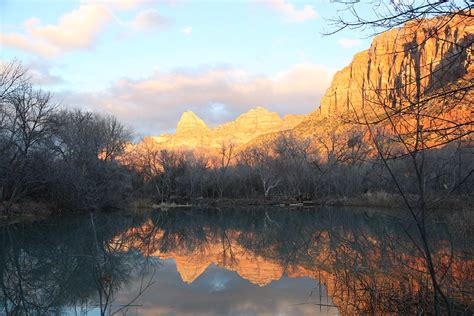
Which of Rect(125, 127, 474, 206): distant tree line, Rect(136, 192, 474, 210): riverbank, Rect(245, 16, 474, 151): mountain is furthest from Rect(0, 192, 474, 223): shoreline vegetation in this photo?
Rect(245, 16, 474, 151): mountain

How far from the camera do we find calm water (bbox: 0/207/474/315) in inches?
280

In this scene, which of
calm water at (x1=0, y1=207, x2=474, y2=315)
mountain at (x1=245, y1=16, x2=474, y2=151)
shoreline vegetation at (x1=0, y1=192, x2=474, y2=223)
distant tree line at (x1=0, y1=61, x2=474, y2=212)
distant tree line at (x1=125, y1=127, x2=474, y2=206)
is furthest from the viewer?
distant tree line at (x1=125, y1=127, x2=474, y2=206)

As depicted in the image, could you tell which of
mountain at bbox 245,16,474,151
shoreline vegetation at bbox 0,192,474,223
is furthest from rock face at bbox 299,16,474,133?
shoreline vegetation at bbox 0,192,474,223

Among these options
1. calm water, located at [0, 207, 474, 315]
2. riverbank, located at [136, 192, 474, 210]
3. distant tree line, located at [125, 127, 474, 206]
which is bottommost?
riverbank, located at [136, 192, 474, 210]

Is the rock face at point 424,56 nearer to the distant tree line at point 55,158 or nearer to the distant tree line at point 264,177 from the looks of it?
the distant tree line at point 55,158

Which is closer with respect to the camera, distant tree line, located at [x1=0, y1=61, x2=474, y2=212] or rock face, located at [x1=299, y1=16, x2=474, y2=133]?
rock face, located at [x1=299, y1=16, x2=474, y2=133]

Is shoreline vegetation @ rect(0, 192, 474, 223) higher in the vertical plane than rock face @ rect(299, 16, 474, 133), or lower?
lower

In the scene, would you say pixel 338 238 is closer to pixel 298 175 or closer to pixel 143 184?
pixel 298 175

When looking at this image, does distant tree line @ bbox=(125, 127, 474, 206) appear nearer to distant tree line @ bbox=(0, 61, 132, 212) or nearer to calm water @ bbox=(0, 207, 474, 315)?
distant tree line @ bbox=(0, 61, 132, 212)

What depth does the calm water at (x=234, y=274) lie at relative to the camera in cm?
711

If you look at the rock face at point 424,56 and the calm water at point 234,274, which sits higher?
the rock face at point 424,56

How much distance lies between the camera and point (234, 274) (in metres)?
10.6

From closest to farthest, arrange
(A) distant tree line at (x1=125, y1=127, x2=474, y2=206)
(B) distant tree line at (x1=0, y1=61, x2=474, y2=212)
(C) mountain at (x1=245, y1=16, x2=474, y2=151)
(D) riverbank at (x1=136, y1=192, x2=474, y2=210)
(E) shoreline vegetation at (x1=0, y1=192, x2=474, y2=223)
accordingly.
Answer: (C) mountain at (x1=245, y1=16, x2=474, y2=151) → (B) distant tree line at (x1=0, y1=61, x2=474, y2=212) → (E) shoreline vegetation at (x1=0, y1=192, x2=474, y2=223) → (D) riverbank at (x1=136, y1=192, x2=474, y2=210) → (A) distant tree line at (x1=125, y1=127, x2=474, y2=206)

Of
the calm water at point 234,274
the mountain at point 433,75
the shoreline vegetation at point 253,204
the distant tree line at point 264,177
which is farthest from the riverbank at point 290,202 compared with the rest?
the mountain at point 433,75
